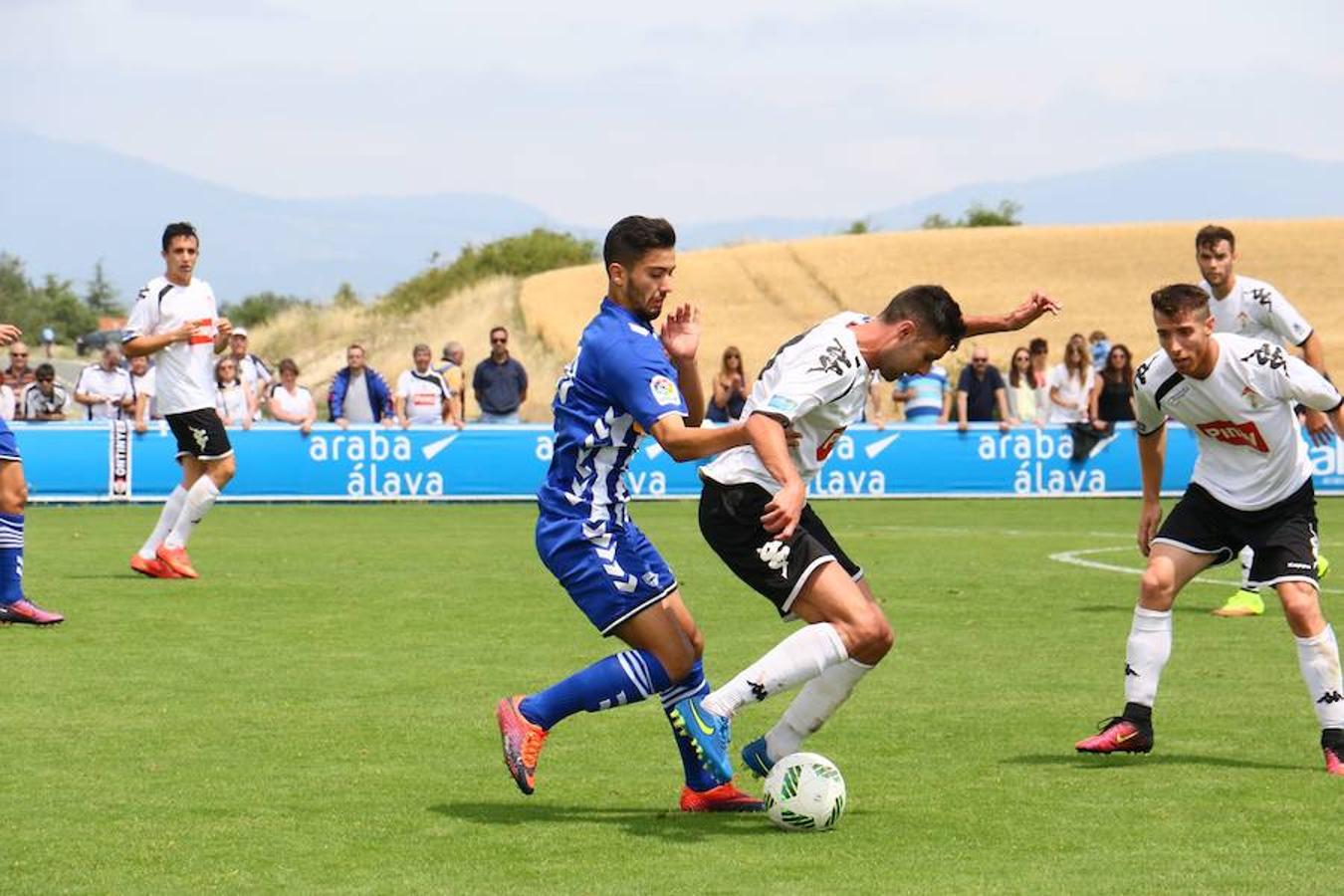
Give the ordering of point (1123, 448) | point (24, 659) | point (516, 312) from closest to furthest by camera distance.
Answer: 1. point (24, 659)
2. point (1123, 448)
3. point (516, 312)

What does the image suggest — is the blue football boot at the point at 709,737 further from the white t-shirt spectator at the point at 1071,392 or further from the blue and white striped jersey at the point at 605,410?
the white t-shirt spectator at the point at 1071,392

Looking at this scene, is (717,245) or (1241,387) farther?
(717,245)

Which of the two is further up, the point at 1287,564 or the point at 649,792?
the point at 1287,564

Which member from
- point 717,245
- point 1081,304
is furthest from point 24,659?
point 717,245

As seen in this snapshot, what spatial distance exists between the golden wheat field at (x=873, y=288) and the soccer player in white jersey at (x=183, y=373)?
Result: 4723cm

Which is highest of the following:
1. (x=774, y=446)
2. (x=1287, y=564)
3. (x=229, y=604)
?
(x=774, y=446)

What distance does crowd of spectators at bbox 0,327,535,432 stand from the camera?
1050 inches

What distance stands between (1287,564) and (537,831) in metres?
3.52

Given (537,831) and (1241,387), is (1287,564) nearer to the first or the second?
(1241,387)

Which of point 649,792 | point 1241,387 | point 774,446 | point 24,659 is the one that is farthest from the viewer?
point 24,659

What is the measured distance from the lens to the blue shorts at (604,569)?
7.61 metres

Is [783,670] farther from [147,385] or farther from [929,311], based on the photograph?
[147,385]

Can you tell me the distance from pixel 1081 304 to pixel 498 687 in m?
68.0

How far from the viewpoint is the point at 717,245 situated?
88875 mm
